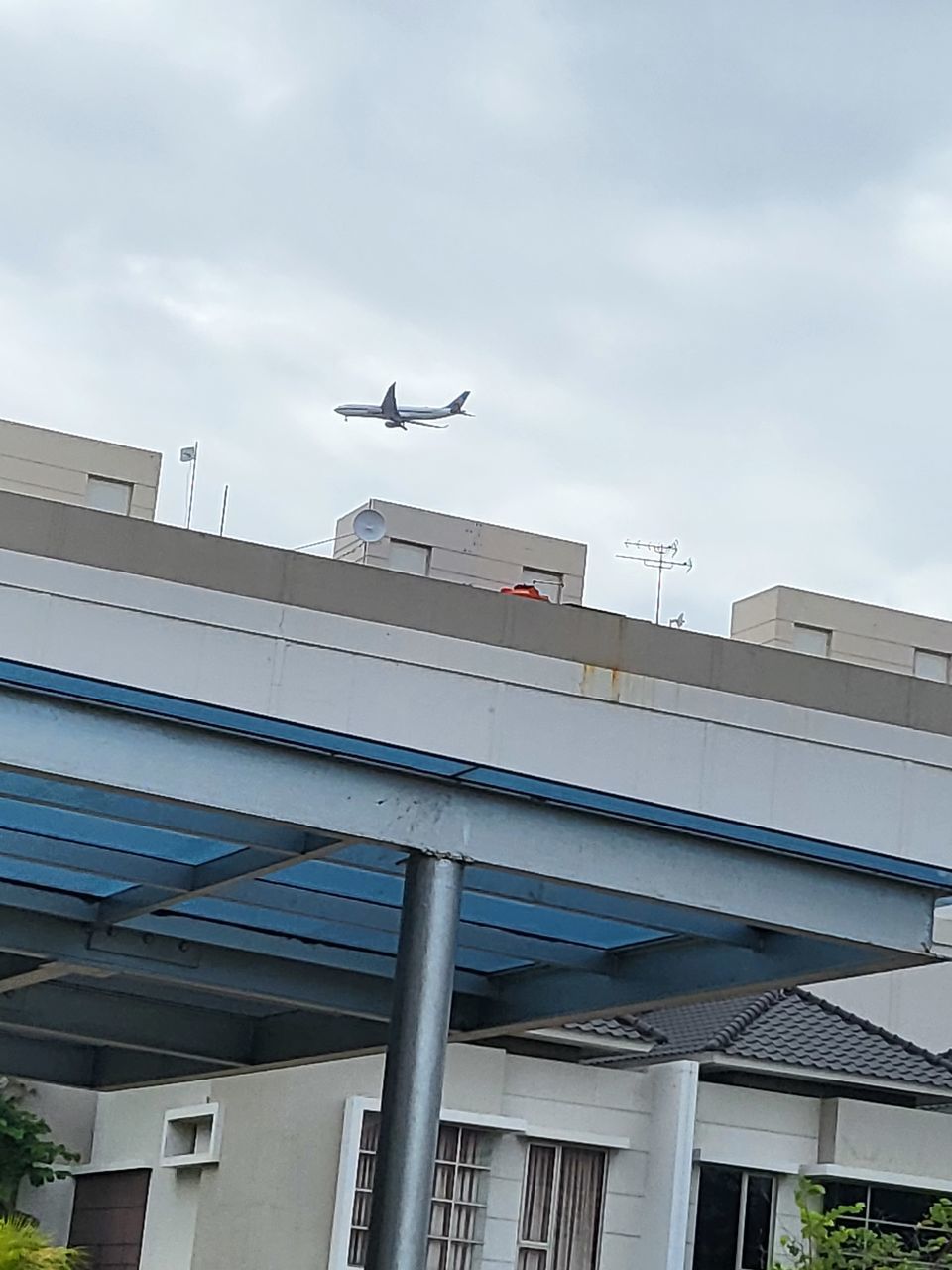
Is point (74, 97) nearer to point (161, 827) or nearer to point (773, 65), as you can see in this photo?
point (773, 65)

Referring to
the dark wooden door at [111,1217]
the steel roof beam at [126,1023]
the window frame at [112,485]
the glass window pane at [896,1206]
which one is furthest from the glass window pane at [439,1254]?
the window frame at [112,485]

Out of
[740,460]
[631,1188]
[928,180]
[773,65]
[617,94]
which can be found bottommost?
[631,1188]

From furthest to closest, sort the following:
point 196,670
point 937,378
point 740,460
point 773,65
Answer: point 740,460
point 937,378
point 773,65
point 196,670

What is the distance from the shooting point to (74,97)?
759 inches

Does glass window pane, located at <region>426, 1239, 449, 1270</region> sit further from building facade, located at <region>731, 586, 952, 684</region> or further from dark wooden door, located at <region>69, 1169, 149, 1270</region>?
building facade, located at <region>731, 586, 952, 684</region>

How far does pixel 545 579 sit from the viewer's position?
87.0ft

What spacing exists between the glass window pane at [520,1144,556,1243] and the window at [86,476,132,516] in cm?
1874

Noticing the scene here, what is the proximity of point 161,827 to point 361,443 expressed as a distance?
39.8 metres

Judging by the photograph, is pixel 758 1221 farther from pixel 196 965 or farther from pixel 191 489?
pixel 196 965

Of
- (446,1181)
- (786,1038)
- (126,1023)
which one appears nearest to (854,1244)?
(786,1038)

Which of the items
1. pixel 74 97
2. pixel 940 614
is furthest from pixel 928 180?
pixel 940 614

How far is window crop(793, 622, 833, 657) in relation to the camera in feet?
120

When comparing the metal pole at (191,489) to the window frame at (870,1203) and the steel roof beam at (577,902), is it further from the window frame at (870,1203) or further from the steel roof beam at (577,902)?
the window frame at (870,1203)

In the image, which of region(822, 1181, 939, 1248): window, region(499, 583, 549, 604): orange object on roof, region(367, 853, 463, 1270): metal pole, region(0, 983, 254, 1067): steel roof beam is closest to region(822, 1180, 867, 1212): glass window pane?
region(822, 1181, 939, 1248): window
